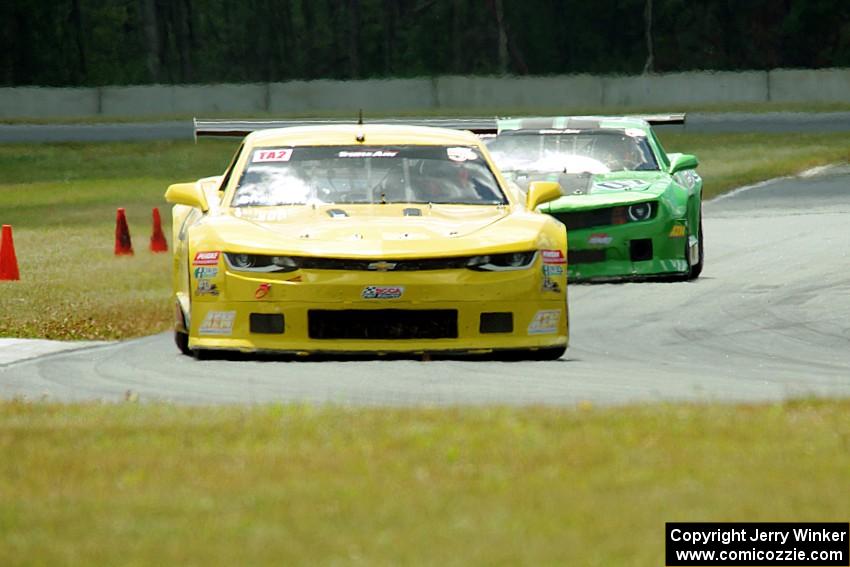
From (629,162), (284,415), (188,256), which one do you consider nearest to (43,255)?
(629,162)

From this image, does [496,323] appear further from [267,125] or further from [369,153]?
[267,125]

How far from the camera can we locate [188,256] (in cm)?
1055

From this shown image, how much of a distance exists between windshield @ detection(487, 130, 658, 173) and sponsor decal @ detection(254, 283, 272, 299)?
6336 mm

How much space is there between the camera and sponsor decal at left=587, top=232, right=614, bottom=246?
50.2 ft

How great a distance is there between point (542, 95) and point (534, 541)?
5183 centimetres

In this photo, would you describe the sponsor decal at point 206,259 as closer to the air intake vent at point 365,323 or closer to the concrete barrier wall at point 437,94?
the air intake vent at point 365,323

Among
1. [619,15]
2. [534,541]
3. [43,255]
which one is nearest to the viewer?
[534,541]

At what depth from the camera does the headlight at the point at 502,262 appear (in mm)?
10258

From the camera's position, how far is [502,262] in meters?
10.3

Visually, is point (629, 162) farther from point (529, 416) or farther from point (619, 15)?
point (619, 15)

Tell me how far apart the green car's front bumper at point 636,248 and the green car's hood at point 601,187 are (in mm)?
231

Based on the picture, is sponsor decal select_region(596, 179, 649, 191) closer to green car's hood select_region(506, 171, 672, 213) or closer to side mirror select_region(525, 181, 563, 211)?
green car's hood select_region(506, 171, 672, 213)

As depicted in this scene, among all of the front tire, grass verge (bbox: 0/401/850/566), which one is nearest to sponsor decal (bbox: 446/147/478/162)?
grass verge (bbox: 0/401/850/566)

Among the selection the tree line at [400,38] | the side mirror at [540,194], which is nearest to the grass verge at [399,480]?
the side mirror at [540,194]
